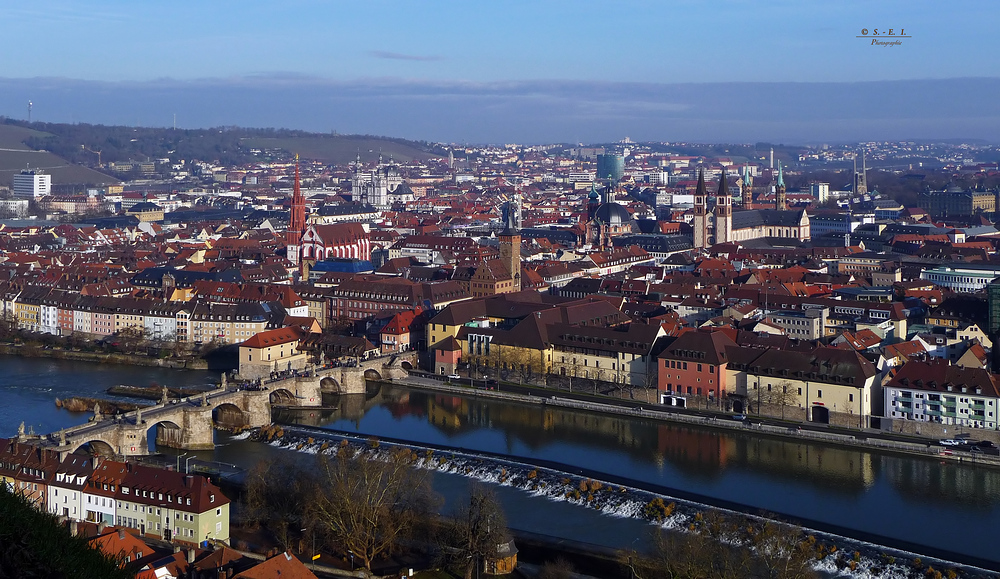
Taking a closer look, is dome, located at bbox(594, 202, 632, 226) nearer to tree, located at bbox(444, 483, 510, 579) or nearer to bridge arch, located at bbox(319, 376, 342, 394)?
bridge arch, located at bbox(319, 376, 342, 394)

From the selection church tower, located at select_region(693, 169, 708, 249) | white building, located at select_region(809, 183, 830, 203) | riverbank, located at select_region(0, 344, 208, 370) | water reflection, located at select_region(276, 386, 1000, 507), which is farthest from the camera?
white building, located at select_region(809, 183, 830, 203)

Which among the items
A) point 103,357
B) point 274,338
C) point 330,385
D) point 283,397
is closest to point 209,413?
point 283,397

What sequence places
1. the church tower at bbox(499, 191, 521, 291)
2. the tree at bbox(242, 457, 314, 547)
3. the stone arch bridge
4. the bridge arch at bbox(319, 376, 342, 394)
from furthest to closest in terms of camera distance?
the church tower at bbox(499, 191, 521, 291) < the bridge arch at bbox(319, 376, 342, 394) < the stone arch bridge < the tree at bbox(242, 457, 314, 547)

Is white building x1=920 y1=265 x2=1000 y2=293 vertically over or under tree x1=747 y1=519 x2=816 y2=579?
over

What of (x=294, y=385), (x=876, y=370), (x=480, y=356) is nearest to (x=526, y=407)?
(x=480, y=356)

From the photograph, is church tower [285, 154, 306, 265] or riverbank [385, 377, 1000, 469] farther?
church tower [285, 154, 306, 265]

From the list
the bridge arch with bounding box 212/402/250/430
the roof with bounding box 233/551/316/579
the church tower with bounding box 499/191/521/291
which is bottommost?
the bridge arch with bounding box 212/402/250/430

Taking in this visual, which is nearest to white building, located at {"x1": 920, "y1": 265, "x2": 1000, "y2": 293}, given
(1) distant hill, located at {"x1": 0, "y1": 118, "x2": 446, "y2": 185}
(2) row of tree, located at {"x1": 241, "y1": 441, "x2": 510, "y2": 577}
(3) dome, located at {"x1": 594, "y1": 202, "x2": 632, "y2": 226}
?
(3) dome, located at {"x1": 594, "y1": 202, "x2": 632, "y2": 226}
